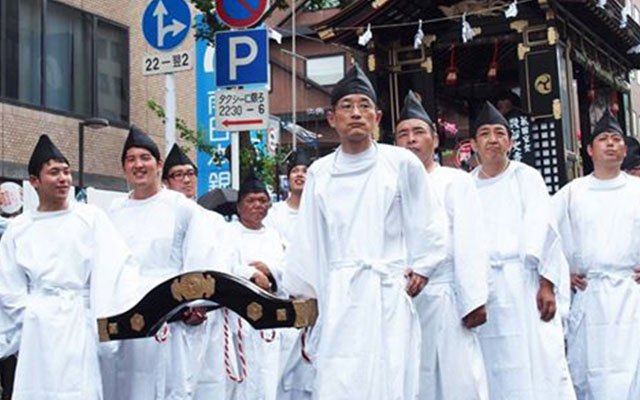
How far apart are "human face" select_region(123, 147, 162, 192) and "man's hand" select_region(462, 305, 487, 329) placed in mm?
2612

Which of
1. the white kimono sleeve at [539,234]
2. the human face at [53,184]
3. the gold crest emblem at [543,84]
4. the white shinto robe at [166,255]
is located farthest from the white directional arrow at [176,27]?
the gold crest emblem at [543,84]

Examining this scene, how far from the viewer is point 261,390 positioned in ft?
29.7

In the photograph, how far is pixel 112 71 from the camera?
22.7 metres

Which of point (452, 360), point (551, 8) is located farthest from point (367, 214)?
point (551, 8)

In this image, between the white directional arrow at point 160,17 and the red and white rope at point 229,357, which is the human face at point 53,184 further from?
the white directional arrow at point 160,17

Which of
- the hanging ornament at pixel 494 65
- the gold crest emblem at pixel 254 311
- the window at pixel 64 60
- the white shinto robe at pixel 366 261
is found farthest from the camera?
the window at pixel 64 60

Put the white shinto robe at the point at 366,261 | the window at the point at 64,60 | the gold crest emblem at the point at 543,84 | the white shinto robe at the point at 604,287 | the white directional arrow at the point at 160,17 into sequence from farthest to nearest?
the window at the point at 64,60
the gold crest emblem at the point at 543,84
the white directional arrow at the point at 160,17
the white shinto robe at the point at 604,287
the white shinto robe at the point at 366,261

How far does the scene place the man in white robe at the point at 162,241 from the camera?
7.30 meters

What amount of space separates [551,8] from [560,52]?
0.69m

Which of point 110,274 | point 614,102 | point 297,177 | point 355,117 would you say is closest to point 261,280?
point 110,274

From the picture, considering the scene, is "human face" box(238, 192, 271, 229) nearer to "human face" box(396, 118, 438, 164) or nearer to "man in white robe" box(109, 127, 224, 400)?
"man in white robe" box(109, 127, 224, 400)

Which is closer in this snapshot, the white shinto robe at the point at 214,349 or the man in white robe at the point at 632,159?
the white shinto robe at the point at 214,349

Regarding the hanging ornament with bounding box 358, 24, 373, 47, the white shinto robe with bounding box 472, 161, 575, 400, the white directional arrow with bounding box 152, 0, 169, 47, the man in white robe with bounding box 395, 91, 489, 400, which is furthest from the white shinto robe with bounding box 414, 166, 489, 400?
A: the hanging ornament with bounding box 358, 24, 373, 47

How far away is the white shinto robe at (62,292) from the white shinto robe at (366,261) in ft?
4.66
